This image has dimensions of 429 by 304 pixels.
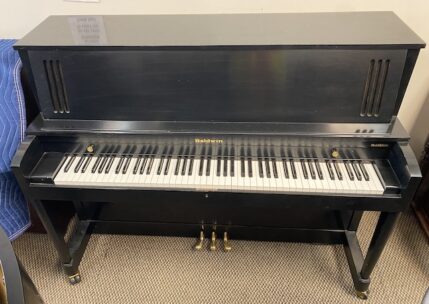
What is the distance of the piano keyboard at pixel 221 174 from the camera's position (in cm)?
120

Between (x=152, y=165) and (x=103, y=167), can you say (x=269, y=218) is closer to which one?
(x=152, y=165)

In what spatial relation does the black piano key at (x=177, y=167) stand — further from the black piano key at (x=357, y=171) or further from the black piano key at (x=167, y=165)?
the black piano key at (x=357, y=171)

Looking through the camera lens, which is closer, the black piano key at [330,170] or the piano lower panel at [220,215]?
the black piano key at [330,170]

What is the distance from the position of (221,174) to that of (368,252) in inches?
27.8

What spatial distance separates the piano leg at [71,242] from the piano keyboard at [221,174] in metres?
0.22

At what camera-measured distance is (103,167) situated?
129 cm

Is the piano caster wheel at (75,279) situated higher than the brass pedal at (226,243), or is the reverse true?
the brass pedal at (226,243)

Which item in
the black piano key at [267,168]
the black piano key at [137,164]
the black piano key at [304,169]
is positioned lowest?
the black piano key at [137,164]

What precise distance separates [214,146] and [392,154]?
2.03 ft

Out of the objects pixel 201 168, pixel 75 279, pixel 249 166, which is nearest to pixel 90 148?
pixel 201 168

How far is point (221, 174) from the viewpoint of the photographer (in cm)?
125

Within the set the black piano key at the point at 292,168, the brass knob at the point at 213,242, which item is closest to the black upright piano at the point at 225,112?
the black piano key at the point at 292,168

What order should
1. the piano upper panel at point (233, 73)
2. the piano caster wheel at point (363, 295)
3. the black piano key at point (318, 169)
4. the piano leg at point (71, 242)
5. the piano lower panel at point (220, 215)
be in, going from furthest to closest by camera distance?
the piano lower panel at point (220, 215)
the piano caster wheel at point (363, 295)
the piano leg at point (71, 242)
the black piano key at point (318, 169)
the piano upper panel at point (233, 73)

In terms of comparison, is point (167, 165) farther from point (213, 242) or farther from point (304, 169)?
point (213, 242)
